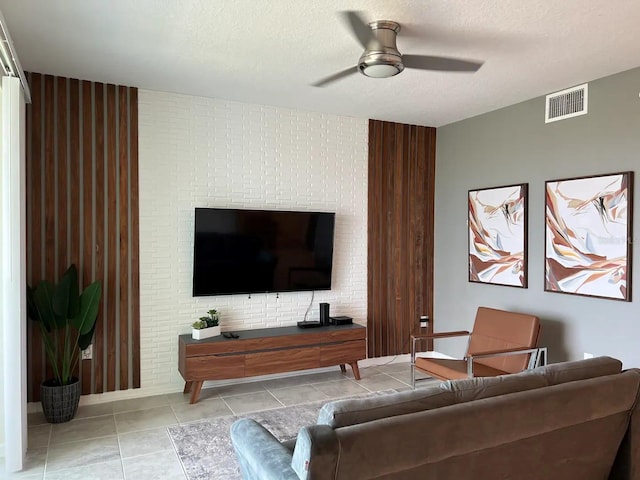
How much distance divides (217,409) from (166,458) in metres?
0.90

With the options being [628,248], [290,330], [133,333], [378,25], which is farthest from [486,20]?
[133,333]

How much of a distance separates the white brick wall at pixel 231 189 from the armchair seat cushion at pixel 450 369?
1306 millimetres

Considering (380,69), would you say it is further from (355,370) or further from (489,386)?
(355,370)

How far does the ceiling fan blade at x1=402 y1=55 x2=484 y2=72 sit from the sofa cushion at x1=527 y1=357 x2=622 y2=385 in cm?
199

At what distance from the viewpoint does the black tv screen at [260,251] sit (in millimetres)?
4352

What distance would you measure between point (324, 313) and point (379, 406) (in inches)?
121

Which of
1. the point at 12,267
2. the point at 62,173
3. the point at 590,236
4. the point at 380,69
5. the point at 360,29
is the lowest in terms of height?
the point at 12,267

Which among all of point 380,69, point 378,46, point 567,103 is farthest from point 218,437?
point 567,103

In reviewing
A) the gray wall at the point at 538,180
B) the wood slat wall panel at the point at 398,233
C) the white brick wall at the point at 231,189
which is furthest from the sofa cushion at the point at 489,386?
the wood slat wall panel at the point at 398,233

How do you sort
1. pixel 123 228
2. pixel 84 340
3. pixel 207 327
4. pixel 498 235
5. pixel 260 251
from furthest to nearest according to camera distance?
1. pixel 498 235
2. pixel 260 251
3. pixel 207 327
4. pixel 123 228
5. pixel 84 340

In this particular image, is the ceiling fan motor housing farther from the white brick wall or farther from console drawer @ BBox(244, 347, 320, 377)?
console drawer @ BBox(244, 347, 320, 377)

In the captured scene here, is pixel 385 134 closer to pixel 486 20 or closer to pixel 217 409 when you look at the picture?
pixel 486 20

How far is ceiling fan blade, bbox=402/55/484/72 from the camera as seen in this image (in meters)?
3.17

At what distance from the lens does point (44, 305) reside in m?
3.54
